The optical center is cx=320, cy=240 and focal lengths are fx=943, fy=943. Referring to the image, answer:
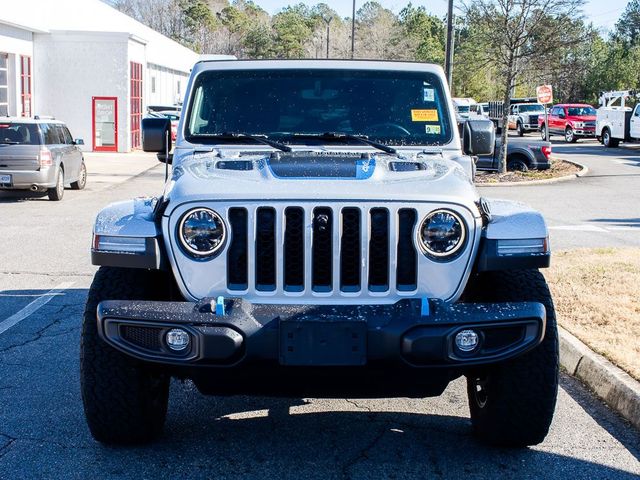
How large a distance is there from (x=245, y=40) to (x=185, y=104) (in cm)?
10359

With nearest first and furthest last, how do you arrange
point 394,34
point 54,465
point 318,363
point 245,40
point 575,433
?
point 318,363, point 54,465, point 575,433, point 394,34, point 245,40

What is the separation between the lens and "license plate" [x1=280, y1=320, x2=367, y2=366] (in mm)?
3969

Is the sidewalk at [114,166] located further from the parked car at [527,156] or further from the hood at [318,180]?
the hood at [318,180]

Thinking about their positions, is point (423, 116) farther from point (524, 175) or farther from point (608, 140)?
point (608, 140)

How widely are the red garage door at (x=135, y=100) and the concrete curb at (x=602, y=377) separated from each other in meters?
30.2

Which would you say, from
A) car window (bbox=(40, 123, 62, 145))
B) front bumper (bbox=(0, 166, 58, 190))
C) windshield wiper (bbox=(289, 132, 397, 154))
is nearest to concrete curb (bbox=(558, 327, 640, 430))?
Result: windshield wiper (bbox=(289, 132, 397, 154))

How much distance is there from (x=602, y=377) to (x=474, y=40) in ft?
86.5

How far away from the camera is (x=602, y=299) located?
26.5 feet

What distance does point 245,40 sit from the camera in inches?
4210

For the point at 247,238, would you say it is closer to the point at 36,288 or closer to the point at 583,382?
the point at 583,382

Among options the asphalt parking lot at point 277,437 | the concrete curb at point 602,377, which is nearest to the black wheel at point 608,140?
the concrete curb at point 602,377

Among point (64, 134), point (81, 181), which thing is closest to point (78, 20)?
point (81, 181)

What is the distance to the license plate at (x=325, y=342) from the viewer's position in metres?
3.97

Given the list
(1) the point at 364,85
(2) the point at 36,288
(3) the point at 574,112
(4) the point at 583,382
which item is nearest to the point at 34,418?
(1) the point at 364,85
